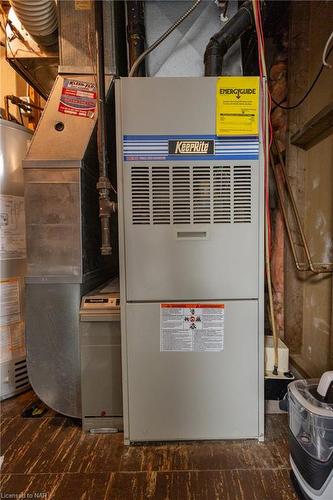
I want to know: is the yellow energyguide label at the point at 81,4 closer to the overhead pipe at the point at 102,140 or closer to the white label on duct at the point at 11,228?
the overhead pipe at the point at 102,140

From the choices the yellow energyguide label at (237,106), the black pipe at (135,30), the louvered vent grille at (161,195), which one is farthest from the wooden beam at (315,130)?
the black pipe at (135,30)

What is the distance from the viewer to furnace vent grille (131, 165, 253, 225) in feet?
3.81

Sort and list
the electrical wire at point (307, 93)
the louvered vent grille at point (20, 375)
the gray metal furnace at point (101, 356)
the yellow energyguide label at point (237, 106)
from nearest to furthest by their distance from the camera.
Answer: the yellow energyguide label at point (237, 106) < the gray metal furnace at point (101, 356) < the electrical wire at point (307, 93) < the louvered vent grille at point (20, 375)

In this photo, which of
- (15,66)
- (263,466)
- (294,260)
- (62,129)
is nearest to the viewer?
(263,466)

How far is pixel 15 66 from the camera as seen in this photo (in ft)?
6.13

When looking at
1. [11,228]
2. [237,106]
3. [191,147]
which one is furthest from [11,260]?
[237,106]

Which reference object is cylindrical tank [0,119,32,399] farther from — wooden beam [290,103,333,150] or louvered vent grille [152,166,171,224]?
wooden beam [290,103,333,150]

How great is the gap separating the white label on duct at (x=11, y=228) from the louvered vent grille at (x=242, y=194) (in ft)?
4.45

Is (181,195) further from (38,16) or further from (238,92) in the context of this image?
(38,16)

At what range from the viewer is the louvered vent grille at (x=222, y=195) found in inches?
45.8

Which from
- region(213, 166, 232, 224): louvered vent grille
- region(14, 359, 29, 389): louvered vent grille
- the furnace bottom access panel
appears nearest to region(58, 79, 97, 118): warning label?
the furnace bottom access panel

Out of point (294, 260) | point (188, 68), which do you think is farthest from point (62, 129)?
point (294, 260)

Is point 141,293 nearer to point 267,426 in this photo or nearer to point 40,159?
point 40,159

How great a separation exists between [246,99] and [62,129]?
3.09 feet
